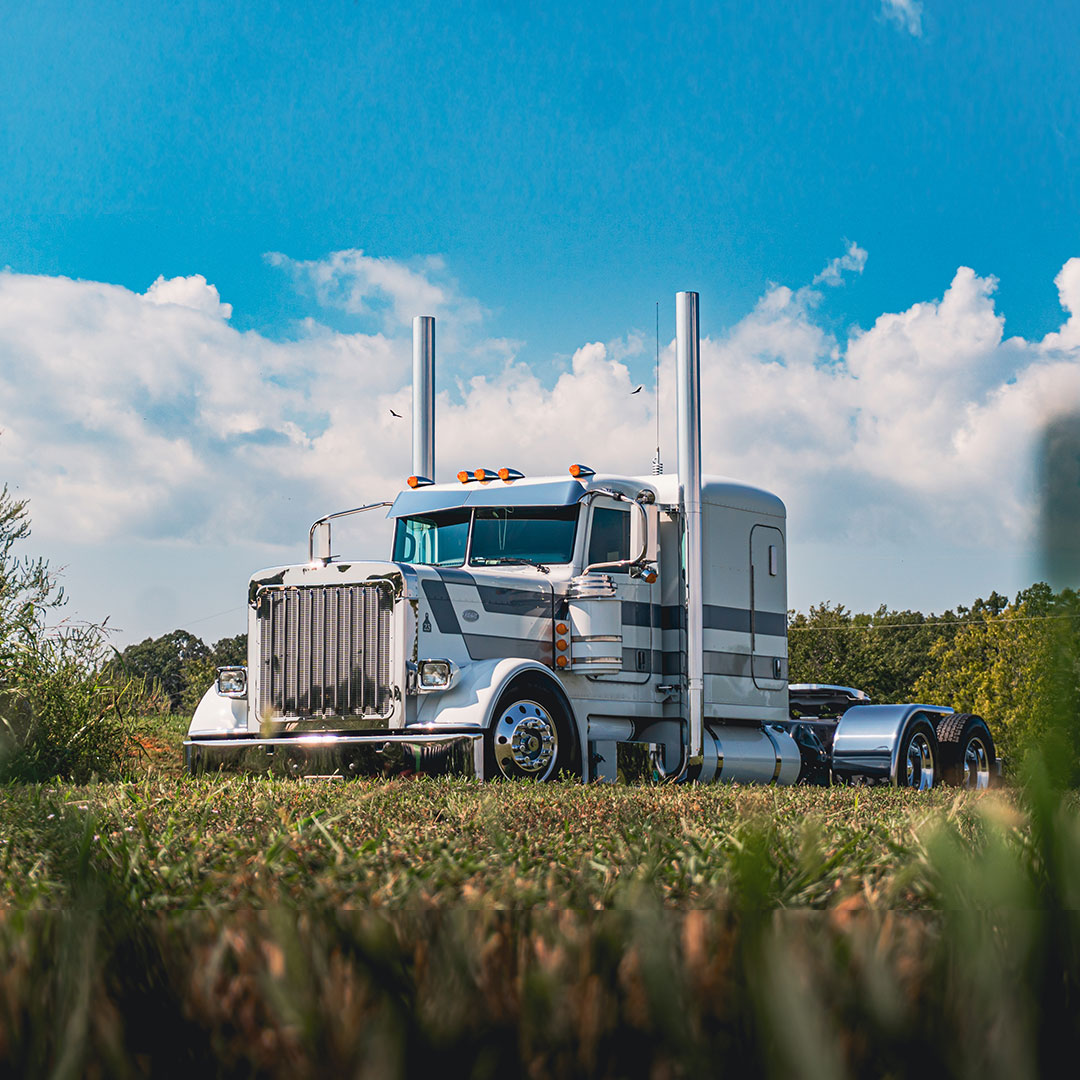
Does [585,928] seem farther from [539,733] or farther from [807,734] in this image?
[807,734]

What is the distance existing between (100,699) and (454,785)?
6369 mm

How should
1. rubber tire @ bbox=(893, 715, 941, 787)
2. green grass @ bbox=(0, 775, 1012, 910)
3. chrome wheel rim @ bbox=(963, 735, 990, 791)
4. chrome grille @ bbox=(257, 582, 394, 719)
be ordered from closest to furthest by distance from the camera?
green grass @ bbox=(0, 775, 1012, 910), chrome grille @ bbox=(257, 582, 394, 719), rubber tire @ bbox=(893, 715, 941, 787), chrome wheel rim @ bbox=(963, 735, 990, 791)

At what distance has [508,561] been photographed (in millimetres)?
11172

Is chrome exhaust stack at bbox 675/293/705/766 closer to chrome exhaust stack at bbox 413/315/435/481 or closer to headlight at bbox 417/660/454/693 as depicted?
headlight at bbox 417/660/454/693

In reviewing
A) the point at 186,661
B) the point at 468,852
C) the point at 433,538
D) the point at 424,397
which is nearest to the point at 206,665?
the point at 186,661

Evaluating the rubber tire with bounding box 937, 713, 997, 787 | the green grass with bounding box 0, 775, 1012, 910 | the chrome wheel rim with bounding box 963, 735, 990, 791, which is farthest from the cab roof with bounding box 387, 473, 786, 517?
the green grass with bounding box 0, 775, 1012, 910

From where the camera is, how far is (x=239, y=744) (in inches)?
398

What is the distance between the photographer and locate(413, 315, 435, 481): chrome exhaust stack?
13930 millimetres

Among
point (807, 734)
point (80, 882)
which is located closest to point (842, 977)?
point (80, 882)

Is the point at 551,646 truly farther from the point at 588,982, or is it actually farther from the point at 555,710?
the point at 588,982

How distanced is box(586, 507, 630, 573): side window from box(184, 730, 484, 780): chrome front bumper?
2.42 meters

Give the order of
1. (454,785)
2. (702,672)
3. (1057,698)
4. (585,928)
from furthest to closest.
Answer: (702,672), (454,785), (585,928), (1057,698)

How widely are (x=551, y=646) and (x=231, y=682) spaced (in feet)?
9.03

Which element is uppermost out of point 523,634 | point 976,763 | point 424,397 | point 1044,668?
point 424,397
